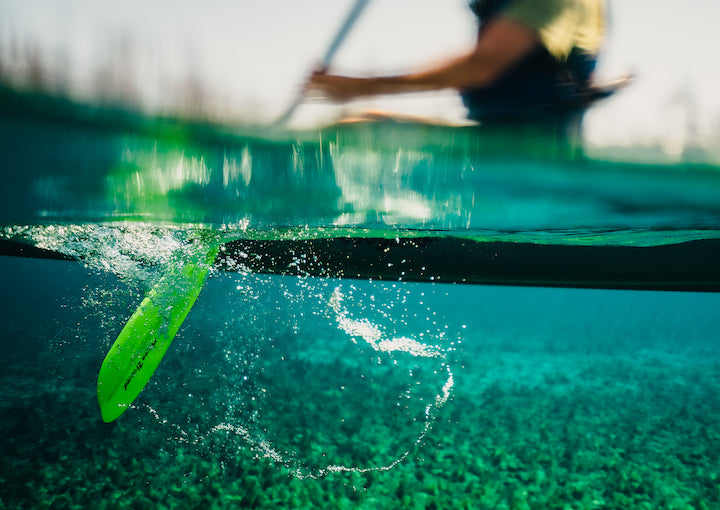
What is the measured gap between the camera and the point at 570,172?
299 cm

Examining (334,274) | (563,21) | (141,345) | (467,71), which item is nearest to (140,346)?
(141,345)

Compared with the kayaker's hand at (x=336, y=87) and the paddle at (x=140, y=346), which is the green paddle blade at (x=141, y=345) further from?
the kayaker's hand at (x=336, y=87)

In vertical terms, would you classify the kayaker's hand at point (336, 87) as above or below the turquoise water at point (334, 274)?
above

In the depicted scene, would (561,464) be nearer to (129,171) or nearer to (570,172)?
(570,172)

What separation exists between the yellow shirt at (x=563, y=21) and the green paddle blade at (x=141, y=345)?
405 centimetres

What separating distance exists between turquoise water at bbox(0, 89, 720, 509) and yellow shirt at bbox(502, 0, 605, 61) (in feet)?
2.27

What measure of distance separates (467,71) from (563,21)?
1.57ft

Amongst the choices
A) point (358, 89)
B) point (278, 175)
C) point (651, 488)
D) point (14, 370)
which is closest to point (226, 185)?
point (278, 175)

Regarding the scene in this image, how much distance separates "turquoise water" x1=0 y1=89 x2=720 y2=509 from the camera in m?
2.95

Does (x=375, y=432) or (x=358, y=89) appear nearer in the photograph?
(x=358, y=89)

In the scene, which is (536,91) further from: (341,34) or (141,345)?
(141,345)

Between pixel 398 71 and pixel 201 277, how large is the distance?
3671mm

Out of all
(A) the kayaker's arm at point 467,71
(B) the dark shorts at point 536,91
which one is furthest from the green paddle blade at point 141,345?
(B) the dark shorts at point 536,91

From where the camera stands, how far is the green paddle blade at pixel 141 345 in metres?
4.07
